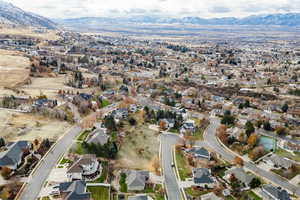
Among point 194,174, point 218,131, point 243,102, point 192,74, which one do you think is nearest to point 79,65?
point 192,74

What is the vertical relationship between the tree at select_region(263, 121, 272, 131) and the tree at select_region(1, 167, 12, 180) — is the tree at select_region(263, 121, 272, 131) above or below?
above

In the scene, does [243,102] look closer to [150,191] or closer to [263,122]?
[263,122]

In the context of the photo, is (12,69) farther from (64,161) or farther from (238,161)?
(238,161)

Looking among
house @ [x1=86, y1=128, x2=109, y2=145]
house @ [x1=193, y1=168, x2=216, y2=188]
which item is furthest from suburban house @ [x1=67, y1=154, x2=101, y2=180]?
house @ [x1=193, y1=168, x2=216, y2=188]

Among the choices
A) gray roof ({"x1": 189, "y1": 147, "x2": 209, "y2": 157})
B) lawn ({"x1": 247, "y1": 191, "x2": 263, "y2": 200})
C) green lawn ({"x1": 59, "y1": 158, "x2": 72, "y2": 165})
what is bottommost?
lawn ({"x1": 247, "y1": 191, "x2": 263, "y2": 200})

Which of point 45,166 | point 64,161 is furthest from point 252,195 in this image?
point 45,166

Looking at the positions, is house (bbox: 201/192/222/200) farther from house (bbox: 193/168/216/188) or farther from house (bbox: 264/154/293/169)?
house (bbox: 264/154/293/169)

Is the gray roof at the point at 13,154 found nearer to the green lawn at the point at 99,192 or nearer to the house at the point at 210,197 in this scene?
the green lawn at the point at 99,192

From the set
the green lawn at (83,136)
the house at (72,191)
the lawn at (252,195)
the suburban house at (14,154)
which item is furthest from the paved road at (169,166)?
the suburban house at (14,154)
